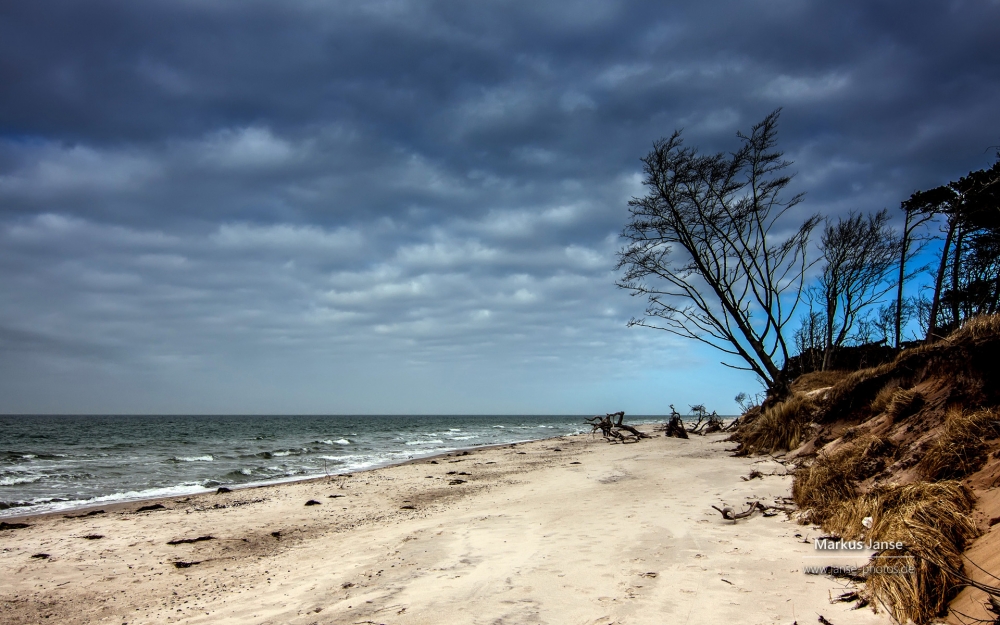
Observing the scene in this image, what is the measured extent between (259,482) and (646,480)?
37.3ft

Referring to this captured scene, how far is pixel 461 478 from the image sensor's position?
44.8 ft

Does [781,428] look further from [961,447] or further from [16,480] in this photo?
[16,480]

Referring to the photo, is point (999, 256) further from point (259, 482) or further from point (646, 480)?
point (259, 482)

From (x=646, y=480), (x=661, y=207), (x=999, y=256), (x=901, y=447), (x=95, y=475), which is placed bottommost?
(x=95, y=475)

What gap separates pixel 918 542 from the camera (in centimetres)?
348

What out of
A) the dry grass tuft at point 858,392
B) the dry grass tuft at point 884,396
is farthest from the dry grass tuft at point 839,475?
the dry grass tuft at point 858,392

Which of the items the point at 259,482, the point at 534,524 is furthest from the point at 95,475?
the point at 534,524

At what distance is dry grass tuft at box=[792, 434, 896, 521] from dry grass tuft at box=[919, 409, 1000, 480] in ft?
2.59

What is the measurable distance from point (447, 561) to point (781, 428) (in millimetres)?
9867

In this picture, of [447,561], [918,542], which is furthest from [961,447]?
[447,561]

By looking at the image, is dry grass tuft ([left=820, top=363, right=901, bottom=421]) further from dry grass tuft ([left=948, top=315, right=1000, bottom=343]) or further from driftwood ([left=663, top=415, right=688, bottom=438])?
driftwood ([left=663, top=415, right=688, bottom=438])

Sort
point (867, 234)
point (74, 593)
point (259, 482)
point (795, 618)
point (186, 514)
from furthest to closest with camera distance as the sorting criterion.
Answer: point (867, 234) → point (259, 482) → point (186, 514) → point (74, 593) → point (795, 618)

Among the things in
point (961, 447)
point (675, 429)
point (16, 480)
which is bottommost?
point (16, 480)

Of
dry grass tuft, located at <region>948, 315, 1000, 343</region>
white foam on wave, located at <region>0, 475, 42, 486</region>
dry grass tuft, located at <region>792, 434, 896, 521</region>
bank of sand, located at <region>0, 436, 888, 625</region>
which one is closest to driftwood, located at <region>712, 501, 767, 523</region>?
bank of sand, located at <region>0, 436, 888, 625</region>
